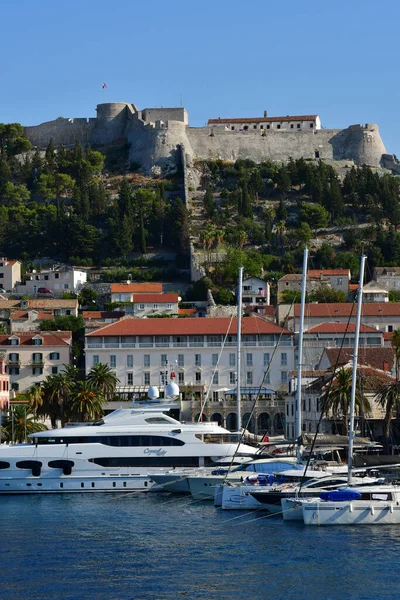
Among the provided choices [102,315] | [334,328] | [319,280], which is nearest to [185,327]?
[334,328]

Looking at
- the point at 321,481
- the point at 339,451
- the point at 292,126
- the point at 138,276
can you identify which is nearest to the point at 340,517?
the point at 321,481

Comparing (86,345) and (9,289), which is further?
(9,289)

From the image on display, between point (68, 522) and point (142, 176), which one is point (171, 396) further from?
point (142, 176)

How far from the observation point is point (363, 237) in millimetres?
132750

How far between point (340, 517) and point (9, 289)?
8423cm

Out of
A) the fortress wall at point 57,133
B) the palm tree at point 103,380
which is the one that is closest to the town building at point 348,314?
the palm tree at point 103,380

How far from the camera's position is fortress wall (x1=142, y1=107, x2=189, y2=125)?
16200 cm

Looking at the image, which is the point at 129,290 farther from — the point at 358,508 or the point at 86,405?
the point at 358,508

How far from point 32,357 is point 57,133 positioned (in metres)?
73.6

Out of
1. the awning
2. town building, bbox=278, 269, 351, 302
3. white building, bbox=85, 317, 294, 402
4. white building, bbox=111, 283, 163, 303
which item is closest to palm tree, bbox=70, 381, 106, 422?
the awning

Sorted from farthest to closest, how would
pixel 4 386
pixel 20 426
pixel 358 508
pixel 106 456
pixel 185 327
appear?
pixel 185 327 → pixel 4 386 → pixel 20 426 → pixel 106 456 → pixel 358 508

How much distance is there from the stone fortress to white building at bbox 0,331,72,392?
59.9m

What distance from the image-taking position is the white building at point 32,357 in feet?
323

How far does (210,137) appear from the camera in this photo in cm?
16188
